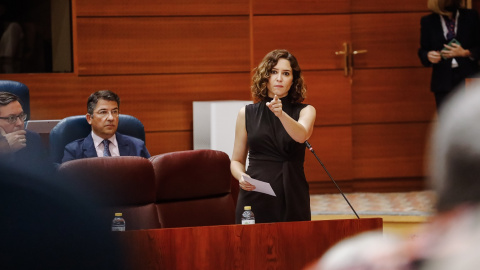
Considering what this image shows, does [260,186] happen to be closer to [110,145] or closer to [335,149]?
[110,145]

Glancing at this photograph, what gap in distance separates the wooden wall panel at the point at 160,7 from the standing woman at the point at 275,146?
3.36m

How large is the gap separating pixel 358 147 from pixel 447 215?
6.45 m

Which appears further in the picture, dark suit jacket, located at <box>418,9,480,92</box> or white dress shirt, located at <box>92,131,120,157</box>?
dark suit jacket, located at <box>418,9,480,92</box>

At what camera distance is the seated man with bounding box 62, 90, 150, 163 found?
3949 millimetres

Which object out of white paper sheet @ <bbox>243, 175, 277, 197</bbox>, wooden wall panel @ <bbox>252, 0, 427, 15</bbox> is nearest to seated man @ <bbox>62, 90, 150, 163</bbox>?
white paper sheet @ <bbox>243, 175, 277, 197</bbox>

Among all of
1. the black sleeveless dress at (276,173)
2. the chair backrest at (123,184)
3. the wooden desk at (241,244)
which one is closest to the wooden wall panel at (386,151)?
the black sleeveless dress at (276,173)

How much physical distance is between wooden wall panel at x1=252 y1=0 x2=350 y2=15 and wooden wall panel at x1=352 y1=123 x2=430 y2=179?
3.75 feet

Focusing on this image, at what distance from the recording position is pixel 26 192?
1.65 ft

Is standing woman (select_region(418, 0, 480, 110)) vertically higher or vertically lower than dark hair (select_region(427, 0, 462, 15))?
lower

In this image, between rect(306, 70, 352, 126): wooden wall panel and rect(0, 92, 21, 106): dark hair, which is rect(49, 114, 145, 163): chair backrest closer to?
rect(0, 92, 21, 106): dark hair

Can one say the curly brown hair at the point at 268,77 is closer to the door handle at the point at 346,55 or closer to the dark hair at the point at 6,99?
the dark hair at the point at 6,99

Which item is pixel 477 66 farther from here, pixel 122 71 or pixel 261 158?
pixel 261 158

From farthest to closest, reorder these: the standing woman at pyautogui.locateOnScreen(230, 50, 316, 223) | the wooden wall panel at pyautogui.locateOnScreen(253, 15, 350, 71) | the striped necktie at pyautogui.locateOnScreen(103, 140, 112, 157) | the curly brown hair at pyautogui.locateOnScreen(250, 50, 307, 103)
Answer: the wooden wall panel at pyautogui.locateOnScreen(253, 15, 350, 71) < the striped necktie at pyautogui.locateOnScreen(103, 140, 112, 157) < the curly brown hair at pyautogui.locateOnScreen(250, 50, 307, 103) < the standing woman at pyautogui.locateOnScreen(230, 50, 316, 223)

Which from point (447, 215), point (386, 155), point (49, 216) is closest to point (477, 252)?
point (447, 215)
